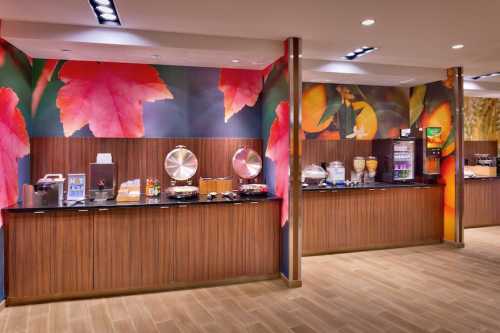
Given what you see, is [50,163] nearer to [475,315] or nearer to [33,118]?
[33,118]

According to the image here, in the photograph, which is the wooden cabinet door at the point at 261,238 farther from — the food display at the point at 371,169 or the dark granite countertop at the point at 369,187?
the food display at the point at 371,169

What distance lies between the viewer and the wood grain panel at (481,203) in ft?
24.2

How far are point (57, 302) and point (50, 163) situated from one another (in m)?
1.70

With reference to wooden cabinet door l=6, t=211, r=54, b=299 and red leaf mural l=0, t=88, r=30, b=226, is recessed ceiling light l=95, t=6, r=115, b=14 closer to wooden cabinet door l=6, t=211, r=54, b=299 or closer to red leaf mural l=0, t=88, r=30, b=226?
red leaf mural l=0, t=88, r=30, b=226

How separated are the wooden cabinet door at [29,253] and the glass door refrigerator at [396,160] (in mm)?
5037

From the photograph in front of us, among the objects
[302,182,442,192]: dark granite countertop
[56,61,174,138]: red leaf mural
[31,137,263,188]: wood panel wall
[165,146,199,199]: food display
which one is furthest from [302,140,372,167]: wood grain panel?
[56,61,174,138]: red leaf mural

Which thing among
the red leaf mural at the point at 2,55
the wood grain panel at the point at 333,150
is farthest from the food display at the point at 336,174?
the red leaf mural at the point at 2,55

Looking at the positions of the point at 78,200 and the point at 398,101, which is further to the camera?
the point at 398,101

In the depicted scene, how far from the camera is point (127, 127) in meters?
4.88

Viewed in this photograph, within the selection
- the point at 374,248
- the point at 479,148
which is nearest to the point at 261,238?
the point at 374,248

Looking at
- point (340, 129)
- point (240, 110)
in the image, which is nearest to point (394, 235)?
point (340, 129)

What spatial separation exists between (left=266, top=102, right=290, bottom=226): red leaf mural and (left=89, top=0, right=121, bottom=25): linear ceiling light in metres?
2.02

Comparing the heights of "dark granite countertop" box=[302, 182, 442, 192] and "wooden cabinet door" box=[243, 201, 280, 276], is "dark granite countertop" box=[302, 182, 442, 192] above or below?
above

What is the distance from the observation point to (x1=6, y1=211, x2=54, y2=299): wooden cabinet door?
377 cm
